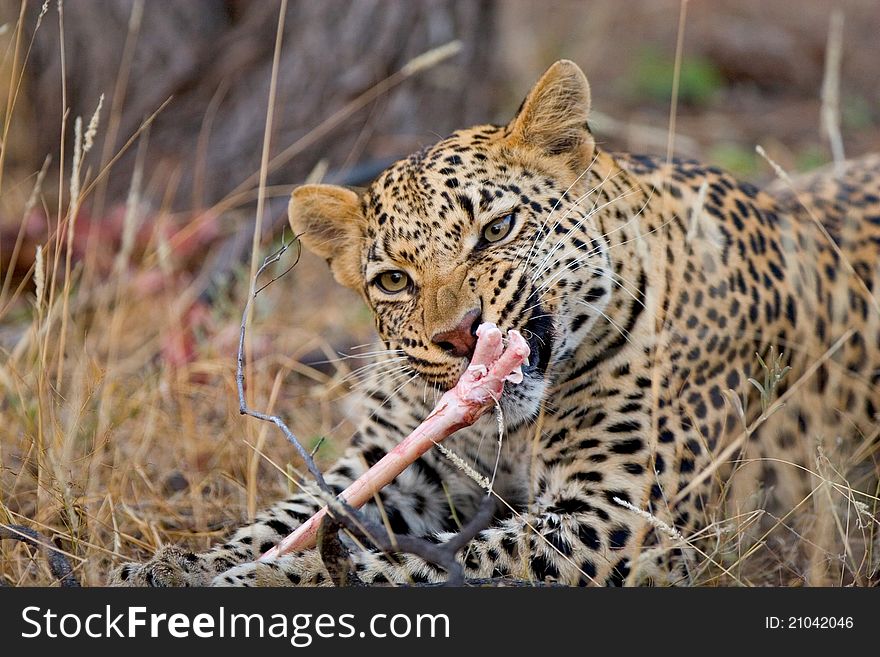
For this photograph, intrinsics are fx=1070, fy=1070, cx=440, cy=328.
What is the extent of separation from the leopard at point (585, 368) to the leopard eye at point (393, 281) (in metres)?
0.01

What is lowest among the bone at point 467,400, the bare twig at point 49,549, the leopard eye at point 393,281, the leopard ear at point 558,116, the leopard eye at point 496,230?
the bare twig at point 49,549

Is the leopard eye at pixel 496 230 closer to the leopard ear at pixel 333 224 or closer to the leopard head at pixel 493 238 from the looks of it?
the leopard head at pixel 493 238

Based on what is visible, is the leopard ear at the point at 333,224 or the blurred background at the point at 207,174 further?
the blurred background at the point at 207,174

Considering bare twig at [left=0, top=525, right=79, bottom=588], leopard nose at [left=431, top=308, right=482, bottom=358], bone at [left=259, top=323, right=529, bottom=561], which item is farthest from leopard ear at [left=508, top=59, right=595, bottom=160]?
bare twig at [left=0, top=525, right=79, bottom=588]

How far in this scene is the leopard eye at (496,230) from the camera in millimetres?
3947

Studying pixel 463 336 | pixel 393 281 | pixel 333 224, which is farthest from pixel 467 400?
pixel 333 224

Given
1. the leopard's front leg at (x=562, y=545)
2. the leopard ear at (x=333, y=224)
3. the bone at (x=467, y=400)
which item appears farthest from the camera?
the leopard ear at (x=333, y=224)

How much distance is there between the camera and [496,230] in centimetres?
396

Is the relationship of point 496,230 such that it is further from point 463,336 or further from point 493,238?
point 463,336

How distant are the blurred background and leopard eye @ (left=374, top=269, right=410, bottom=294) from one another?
521mm

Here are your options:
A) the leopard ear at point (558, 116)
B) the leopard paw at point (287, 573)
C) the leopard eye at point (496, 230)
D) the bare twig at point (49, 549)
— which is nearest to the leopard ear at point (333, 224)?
the leopard eye at point (496, 230)

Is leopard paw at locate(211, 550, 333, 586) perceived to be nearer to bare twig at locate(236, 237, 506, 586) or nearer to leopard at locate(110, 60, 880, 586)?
leopard at locate(110, 60, 880, 586)
